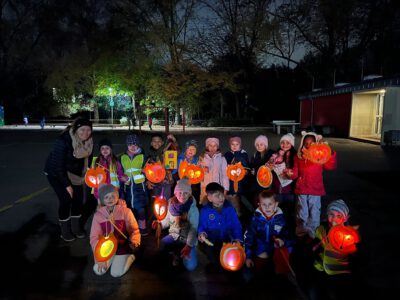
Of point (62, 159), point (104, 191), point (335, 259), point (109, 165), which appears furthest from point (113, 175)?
point (335, 259)

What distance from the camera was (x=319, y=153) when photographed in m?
4.61

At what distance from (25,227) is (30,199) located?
73.7 inches

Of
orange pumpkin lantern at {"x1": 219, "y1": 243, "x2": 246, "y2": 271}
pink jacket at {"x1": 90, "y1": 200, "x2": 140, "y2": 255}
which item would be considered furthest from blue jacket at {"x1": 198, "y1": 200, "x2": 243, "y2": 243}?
pink jacket at {"x1": 90, "y1": 200, "x2": 140, "y2": 255}

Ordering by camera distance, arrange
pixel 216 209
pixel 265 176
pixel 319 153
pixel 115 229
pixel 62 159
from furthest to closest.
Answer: pixel 265 176
pixel 319 153
pixel 62 159
pixel 216 209
pixel 115 229

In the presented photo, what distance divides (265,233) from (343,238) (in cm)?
87

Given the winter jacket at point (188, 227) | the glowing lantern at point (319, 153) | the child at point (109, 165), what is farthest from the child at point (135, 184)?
the glowing lantern at point (319, 153)

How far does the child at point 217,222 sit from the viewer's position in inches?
158

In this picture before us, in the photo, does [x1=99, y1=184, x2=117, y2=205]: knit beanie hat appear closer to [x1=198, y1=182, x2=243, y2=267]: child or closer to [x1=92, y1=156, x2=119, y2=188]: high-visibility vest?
[x1=92, y1=156, x2=119, y2=188]: high-visibility vest

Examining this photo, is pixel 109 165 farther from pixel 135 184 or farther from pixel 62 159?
pixel 62 159

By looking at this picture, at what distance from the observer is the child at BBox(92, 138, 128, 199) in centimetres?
487

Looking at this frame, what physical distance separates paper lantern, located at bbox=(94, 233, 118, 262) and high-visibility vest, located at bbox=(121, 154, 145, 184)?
1527 millimetres

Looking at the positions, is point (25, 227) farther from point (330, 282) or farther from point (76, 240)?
point (330, 282)

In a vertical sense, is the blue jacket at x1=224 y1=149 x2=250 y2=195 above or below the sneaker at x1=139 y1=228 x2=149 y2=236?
above

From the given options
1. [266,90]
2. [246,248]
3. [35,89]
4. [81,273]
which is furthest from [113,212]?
[35,89]
